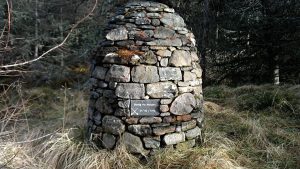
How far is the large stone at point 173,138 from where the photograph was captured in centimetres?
473

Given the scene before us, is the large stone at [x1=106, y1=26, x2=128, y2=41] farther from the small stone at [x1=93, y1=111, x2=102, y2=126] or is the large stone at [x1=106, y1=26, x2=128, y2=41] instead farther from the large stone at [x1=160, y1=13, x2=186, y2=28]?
the small stone at [x1=93, y1=111, x2=102, y2=126]

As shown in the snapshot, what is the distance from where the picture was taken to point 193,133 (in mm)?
5020

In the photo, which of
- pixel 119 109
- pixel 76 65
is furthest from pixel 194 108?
pixel 76 65

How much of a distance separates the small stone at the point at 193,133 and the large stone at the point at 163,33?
1.32m

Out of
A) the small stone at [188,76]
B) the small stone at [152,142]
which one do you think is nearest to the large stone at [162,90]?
Answer: the small stone at [188,76]

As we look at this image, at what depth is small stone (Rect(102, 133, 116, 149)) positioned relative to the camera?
15.6ft

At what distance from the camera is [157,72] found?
4668mm

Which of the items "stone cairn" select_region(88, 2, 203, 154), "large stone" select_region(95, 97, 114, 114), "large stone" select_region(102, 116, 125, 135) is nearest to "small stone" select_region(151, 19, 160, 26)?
"stone cairn" select_region(88, 2, 203, 154)

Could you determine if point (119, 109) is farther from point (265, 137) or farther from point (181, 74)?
point (265, 137)

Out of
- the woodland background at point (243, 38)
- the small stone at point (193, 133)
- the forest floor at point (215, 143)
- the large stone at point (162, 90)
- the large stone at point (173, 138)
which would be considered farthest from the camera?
the woodland background at point (243, 38)

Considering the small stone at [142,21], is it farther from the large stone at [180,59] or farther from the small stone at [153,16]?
the large stone at [180,59]

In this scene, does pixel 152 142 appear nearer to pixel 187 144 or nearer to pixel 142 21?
pixel 187 144

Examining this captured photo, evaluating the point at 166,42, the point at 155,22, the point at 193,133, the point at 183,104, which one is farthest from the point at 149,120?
the point at 155,22

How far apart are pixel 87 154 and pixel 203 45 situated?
6693mm
